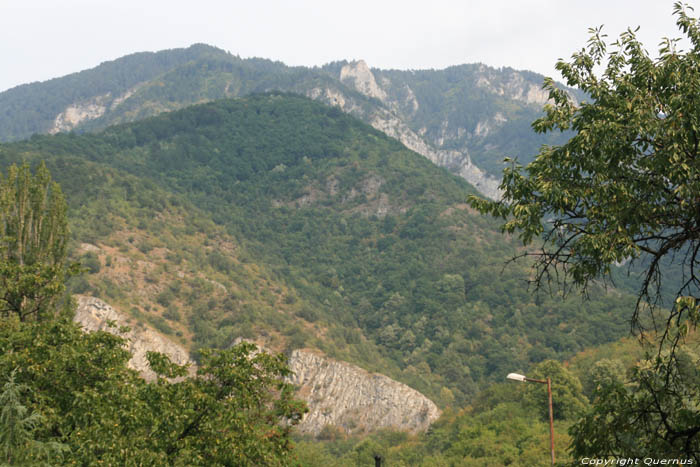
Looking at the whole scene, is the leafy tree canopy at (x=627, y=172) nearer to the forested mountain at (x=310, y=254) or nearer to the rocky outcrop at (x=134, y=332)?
the rocky outcrop at (x=134, y=332)

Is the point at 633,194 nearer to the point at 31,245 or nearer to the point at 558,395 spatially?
the point at 31,245

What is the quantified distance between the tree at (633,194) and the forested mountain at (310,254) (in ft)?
270

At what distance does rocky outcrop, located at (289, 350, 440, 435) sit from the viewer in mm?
92000

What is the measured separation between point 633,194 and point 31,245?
25.5 m

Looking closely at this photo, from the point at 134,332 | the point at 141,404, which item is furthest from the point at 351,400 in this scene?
the point at 141,404

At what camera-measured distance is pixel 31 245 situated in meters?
27.0

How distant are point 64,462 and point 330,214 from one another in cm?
16248

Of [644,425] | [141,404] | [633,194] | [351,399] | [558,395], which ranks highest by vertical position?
[633,194]

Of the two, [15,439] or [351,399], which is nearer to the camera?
[15,439]

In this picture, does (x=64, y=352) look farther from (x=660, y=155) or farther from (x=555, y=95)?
(x=660, y=155)

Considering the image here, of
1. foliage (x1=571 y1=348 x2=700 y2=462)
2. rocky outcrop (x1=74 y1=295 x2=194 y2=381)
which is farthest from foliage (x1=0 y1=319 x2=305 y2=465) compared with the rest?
rocky outcrop (x1=74 y1=295 x2=194 y2=381)

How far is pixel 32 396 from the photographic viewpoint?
1722 cm

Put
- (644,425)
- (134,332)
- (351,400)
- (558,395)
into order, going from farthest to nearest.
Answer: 1. (351,400)
2. (134,332)
3. (558,395)
4. (644,425)

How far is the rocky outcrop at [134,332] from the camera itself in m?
76.9
